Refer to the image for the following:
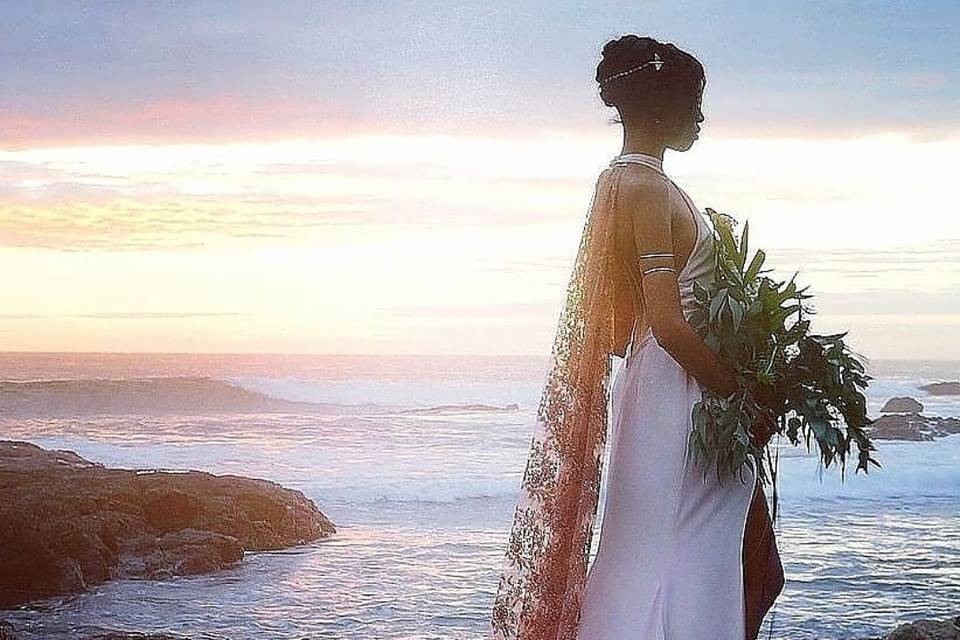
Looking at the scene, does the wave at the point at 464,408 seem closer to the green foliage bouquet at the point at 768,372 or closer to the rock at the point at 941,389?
the rock at the point at 941,389

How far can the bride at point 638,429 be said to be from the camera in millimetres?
2127

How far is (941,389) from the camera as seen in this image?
38.2 feet

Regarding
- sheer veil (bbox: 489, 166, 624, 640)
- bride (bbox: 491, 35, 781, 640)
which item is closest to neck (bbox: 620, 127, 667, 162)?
bride (bbox: 491, 35, 781, 640)

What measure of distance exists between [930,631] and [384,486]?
194 inches

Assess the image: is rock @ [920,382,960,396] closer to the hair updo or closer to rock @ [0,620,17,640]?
rock @ [0,620,17,640]

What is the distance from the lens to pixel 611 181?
7.13ft

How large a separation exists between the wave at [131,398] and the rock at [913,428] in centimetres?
572

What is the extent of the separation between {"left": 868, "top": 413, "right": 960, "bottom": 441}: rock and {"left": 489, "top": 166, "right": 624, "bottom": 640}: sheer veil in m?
7.96

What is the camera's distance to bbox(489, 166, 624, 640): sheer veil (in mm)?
2283

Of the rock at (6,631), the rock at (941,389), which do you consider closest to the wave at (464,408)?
the rock at (941,389)

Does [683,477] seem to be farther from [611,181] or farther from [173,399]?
[173,399]

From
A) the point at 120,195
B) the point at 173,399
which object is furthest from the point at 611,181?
the point at 173,399

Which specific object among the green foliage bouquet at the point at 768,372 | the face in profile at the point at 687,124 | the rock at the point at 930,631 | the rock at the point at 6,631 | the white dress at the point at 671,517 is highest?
the face in profile at the point at 687,124

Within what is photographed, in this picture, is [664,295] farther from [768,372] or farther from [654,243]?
[768,372]
